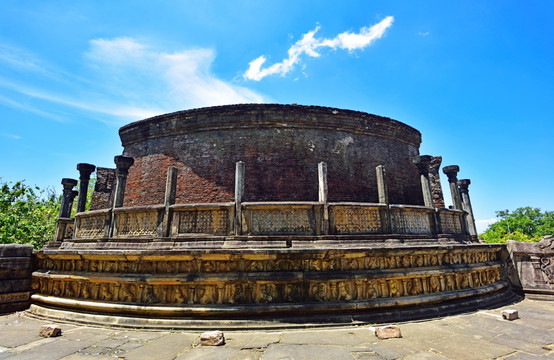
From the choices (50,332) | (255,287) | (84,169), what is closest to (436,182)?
(255,287)

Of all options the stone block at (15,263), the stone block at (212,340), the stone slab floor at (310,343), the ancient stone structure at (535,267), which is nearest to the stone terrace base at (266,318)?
the stone slab floor at (310,343)

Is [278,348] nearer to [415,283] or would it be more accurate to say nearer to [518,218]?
[415,283]

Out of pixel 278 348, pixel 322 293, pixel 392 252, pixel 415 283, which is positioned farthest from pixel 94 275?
pixel 415 283

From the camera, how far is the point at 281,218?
5902 mm

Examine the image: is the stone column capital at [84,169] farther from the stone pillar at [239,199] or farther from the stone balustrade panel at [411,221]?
the stone balustrade panel at [411,221]

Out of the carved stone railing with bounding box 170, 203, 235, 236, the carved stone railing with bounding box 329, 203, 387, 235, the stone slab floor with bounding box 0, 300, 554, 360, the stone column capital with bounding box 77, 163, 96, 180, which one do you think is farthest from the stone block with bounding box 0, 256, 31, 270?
the carved stone railing with bounding box 329, 203, 387, 235

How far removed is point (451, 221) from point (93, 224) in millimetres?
9649

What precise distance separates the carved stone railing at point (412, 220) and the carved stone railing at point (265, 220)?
0.9 inches

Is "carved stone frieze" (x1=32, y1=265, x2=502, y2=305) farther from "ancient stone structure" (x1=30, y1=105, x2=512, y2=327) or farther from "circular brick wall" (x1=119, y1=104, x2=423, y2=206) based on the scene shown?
"circular brick wall" (x1=119, y1=104, x2=423, y2=206)

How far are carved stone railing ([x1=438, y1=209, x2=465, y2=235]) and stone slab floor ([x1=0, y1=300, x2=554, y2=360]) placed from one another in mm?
2680

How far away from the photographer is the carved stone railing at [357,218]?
602cm

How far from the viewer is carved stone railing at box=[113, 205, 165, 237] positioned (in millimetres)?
6172

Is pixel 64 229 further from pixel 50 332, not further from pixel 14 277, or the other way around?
pixel 50 332

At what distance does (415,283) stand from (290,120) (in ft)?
22.0
